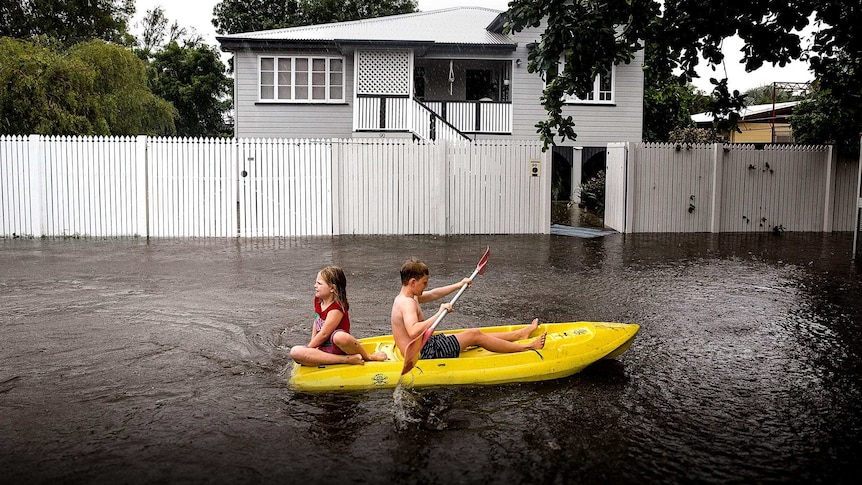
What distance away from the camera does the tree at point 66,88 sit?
21.8m

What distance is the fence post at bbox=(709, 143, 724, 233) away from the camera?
61.3 feet

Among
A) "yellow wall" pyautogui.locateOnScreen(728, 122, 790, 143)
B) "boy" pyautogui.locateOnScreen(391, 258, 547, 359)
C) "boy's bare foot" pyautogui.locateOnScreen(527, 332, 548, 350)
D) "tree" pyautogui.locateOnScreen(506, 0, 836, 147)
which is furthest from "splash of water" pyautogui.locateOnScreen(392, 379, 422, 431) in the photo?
"yellow wall" pyautogui.locateOnScreen(728, 122, 790, 143)

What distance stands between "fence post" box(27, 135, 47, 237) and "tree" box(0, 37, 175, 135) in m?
5.12

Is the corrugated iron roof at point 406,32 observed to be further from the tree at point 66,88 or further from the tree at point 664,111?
the tree at point 664,111

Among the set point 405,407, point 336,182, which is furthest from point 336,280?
point 336,182

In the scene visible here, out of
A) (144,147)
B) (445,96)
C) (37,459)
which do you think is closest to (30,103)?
(144,147)

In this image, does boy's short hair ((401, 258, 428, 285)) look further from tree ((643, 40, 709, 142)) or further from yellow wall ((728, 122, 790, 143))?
yellow wall ((728, 122, 790, 143))

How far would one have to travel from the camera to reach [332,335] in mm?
6574

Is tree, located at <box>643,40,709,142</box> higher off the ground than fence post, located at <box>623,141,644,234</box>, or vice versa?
tree, located at <box>643,40,709,142</box>

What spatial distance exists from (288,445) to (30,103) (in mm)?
19759

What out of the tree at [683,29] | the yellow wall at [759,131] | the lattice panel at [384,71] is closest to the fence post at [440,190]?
the tree at [683,29]

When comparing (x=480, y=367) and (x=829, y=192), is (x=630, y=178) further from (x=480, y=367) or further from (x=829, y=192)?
(x=480, y=367)

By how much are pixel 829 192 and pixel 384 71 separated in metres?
12.7

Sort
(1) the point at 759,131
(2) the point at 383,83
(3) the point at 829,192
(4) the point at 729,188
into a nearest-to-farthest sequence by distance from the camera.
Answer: (4) the point at 729,188 → (3) the point at 829,192 → (2) the point at 383,83 → (1) the point at 759,131
